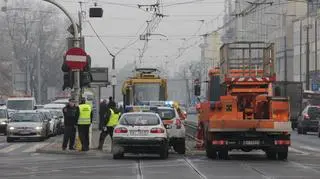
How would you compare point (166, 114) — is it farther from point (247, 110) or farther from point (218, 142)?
point (218, 142)

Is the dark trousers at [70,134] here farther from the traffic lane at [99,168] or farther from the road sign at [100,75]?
the road sign at [100,75]

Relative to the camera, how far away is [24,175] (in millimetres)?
18250

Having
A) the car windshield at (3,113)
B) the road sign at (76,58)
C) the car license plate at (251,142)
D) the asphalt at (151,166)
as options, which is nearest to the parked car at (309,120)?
the car windshield at (3,113)

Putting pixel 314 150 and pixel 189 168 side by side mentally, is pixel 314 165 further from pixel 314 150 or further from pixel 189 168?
pixel 314 150

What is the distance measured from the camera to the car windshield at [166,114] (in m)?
27.1

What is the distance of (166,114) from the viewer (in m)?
27.3

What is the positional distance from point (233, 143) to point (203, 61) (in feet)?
349

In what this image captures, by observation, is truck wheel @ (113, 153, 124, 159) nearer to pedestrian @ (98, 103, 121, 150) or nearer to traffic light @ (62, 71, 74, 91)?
pedestrian @ (98, 103, 121, 150)

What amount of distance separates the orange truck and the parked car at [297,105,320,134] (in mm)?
22789

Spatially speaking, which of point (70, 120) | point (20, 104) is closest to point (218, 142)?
point (70, 120)

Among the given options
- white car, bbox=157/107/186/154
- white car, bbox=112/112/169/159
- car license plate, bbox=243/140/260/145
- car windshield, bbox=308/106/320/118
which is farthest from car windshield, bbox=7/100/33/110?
car license plate, bbox=243/140/260/145

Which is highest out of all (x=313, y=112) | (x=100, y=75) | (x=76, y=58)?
(x=76, y=58)

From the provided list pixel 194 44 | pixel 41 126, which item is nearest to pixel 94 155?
pixel 41 126

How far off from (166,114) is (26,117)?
12.8m
